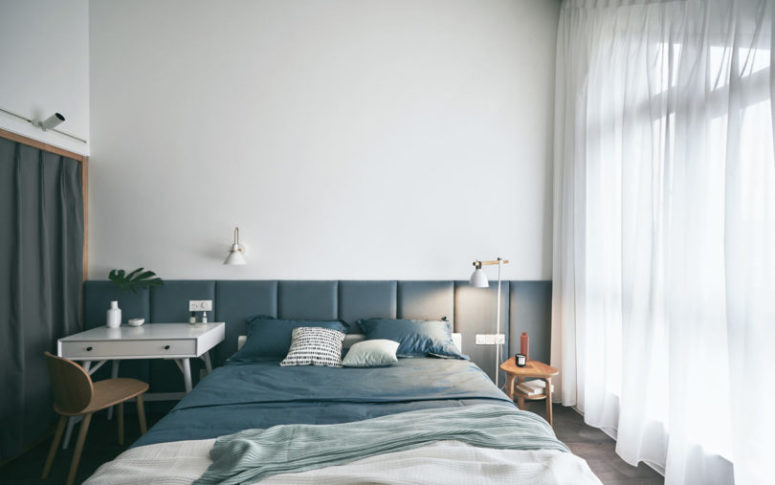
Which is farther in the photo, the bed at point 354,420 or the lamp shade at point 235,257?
the lamp shade at point 235,257

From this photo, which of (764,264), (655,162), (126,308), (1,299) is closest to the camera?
(764,264)

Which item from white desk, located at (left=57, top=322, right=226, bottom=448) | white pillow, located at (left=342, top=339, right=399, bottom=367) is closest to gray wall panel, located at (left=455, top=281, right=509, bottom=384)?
white pillow, located at (left=342, top=339, right=399, bottom=367)

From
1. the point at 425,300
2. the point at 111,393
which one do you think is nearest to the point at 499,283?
the point at 425,300

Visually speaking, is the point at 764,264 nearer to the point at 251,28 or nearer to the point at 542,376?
the point at 542,376

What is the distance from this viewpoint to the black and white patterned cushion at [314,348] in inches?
105

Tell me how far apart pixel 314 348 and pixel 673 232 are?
230 centimetres

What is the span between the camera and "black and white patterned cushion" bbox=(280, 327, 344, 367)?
2.67m

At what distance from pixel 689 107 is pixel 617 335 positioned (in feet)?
4.98

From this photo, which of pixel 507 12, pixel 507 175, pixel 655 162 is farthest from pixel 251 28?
pixel 655 162

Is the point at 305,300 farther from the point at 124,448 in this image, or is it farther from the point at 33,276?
the point at 33,276

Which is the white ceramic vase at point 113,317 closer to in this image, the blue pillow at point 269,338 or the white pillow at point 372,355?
the blue pillow at point 269,338

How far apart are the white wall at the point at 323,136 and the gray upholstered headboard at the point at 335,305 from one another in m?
0.13

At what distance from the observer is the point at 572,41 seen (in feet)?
10.4

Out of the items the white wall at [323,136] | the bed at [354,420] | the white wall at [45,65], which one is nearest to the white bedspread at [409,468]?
the bed at [354,420]
